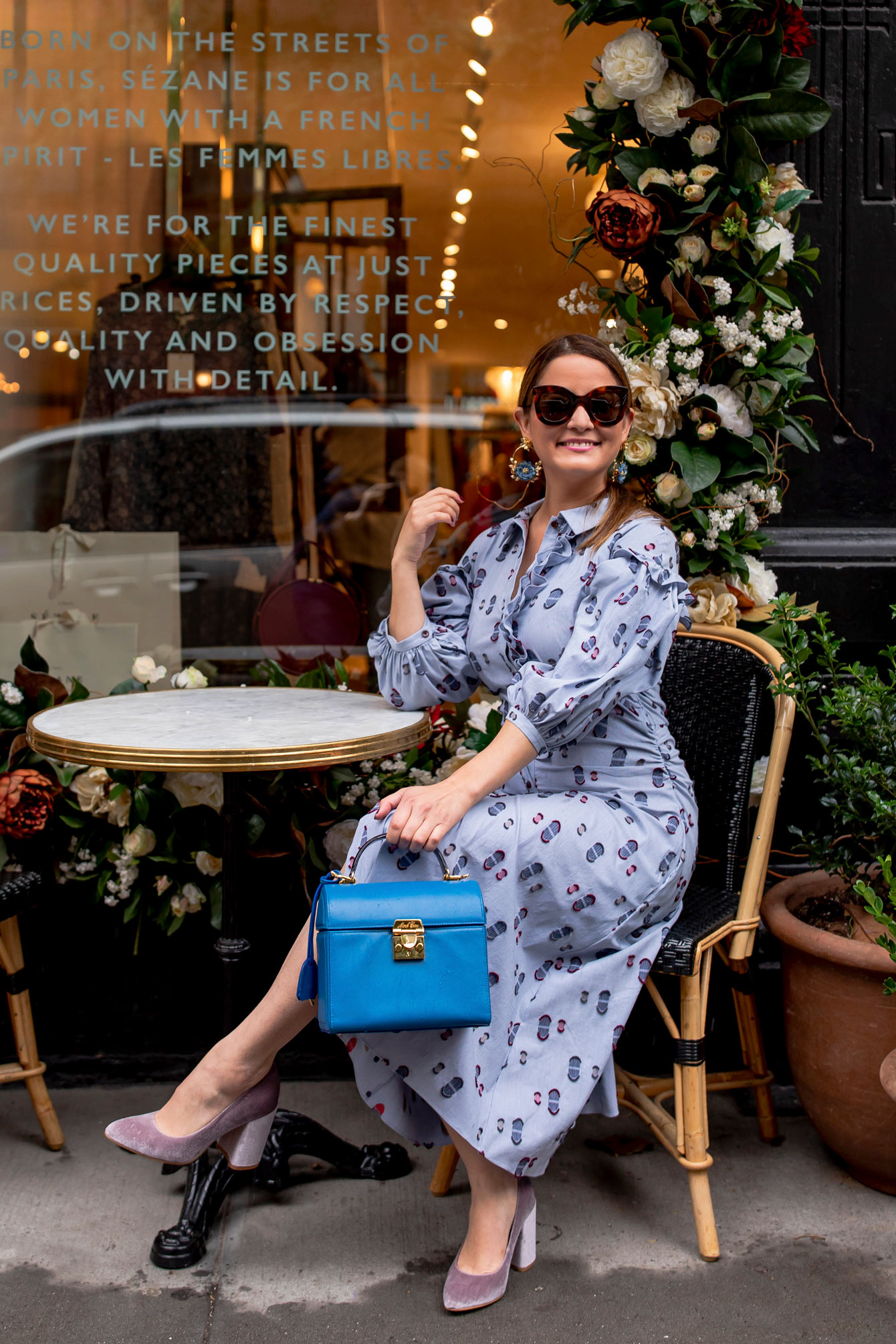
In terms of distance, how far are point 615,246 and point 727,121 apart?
383mm

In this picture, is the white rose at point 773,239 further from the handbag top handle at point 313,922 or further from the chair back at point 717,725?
the handbag top handle at point 313,922

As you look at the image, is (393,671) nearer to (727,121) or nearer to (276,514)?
(276,514)

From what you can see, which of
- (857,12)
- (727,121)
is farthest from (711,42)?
(857,12)

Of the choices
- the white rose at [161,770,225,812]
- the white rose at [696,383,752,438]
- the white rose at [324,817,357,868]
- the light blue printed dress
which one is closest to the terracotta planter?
the light blue printed dress

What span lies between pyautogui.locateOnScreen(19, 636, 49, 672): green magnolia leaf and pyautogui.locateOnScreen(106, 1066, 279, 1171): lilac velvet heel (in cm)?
126

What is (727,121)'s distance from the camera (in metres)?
2.63

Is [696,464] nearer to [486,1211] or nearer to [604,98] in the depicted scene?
[604,98]

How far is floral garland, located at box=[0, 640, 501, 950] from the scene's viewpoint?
2.83 meters

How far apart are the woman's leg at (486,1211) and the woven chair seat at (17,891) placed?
1.04m

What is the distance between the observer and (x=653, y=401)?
101 inches

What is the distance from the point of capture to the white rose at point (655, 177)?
2.62 m

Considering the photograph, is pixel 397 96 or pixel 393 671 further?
pixel 397 96

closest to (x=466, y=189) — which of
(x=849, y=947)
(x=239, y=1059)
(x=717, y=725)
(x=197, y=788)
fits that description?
(x=717, y=725)

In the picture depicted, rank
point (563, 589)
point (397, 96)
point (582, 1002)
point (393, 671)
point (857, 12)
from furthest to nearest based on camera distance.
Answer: point (397, 96)
point (857, 12)
point (393, 671)
point (563, 589)
point (582, 1002)
